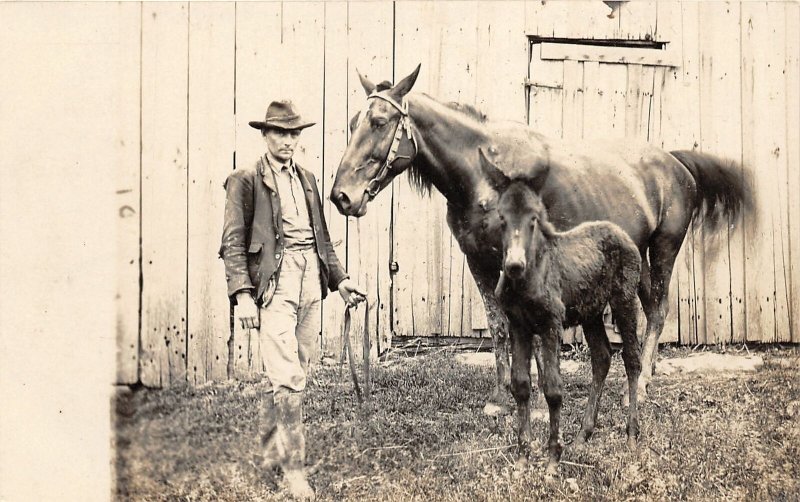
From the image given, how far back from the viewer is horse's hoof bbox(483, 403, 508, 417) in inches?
161

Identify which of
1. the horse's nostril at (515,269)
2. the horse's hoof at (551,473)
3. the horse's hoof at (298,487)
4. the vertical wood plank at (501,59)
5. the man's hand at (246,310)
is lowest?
the horse's hoof at (298,487)

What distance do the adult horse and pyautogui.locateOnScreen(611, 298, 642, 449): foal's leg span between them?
0.44m

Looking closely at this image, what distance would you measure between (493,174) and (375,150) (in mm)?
661

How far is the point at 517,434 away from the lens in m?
3.80

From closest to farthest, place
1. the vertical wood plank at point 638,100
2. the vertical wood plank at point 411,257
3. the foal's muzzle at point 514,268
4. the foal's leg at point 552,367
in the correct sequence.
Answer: the foal's muzzle at point 514,268
the foal's leg at point 552,367
the vertical wood plank at point 638,100
the vertical wood plank at point 411,257

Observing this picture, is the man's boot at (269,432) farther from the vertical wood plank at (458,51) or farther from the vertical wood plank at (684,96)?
the vertical wood plank at (684,96)

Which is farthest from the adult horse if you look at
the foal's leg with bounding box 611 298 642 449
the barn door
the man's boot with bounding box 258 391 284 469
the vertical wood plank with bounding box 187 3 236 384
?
the man's boot with bounding box 258 391 284 469

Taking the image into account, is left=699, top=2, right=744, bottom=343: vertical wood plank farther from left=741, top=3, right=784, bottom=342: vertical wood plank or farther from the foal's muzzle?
the foal's muzzle

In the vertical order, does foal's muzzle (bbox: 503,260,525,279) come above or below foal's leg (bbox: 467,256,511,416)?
above

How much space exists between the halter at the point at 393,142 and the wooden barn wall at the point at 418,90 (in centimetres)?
37

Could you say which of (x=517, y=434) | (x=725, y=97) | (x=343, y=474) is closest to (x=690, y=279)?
(x=725, y=97)

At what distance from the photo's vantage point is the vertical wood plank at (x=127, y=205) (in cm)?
394

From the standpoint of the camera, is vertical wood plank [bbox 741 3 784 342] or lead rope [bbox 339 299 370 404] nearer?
lead rope [bbox 339 299 370 404]

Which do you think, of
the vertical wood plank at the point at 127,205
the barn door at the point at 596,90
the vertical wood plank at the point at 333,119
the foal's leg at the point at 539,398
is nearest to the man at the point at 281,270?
the vertical wood plank at the point at 333,119
